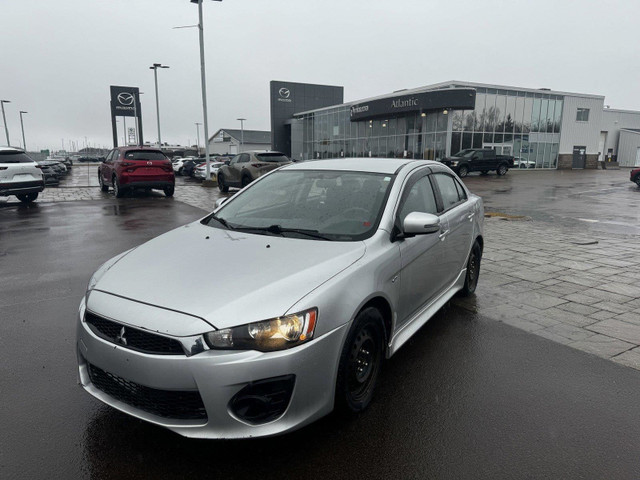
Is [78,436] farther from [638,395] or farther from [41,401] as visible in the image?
[638,395]

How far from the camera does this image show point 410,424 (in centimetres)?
283

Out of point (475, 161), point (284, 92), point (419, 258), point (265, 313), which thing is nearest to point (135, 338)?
point (265, 313)

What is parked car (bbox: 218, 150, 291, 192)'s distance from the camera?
17.1 meters

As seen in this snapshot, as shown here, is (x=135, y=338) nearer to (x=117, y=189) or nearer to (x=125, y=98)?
(x=117, y=189)

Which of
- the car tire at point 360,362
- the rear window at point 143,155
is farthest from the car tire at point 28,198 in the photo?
the car tire at point 360,362

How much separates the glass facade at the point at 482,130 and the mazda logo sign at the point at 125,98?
24.3m

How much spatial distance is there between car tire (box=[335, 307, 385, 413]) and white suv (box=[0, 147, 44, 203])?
14310mm

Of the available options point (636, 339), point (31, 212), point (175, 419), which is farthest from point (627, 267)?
point (31, 212)

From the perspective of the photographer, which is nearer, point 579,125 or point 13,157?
point 13,157

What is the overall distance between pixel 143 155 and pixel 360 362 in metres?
15.2

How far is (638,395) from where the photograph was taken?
323 cm

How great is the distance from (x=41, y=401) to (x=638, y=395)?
4.21m

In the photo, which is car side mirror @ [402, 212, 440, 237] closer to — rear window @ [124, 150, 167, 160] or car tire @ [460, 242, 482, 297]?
car tire @ [460, 242, 482, 297]

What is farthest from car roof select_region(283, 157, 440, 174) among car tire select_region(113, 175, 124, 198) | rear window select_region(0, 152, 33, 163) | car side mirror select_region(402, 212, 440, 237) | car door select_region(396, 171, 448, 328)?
car tire select_region(113, 175, 124, 198)
